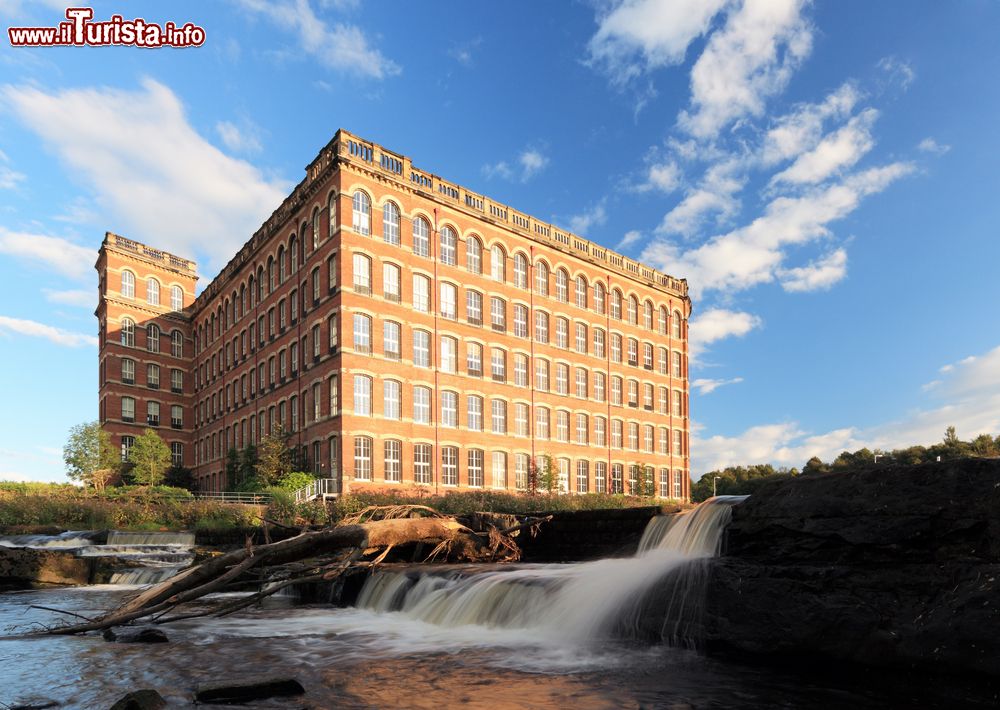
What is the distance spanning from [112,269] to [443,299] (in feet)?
118

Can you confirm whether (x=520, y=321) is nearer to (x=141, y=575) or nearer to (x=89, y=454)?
(x=141, y=575)

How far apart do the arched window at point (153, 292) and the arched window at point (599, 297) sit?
40782mm

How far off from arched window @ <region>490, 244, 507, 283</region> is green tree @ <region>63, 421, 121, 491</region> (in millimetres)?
33589

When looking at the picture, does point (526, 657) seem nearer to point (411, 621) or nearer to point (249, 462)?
point (411, 621)

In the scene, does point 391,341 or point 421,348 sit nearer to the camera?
point 391,341

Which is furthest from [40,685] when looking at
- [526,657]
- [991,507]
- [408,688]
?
[991,507]

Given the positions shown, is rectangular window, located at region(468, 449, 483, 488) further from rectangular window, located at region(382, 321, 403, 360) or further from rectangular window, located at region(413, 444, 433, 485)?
rectangular window, located at region(382, 321, 403, 360)

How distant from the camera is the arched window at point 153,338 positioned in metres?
59.8

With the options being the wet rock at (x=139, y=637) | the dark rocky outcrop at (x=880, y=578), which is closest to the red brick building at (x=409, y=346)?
the wet rock at (x=139, y=637)

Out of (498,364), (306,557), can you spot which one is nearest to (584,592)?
(306,557)

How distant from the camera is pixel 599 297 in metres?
49.4

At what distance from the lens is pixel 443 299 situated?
39.1m

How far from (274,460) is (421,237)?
15.3 metres

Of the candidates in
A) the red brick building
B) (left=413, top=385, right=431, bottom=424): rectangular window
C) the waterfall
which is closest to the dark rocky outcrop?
the waterfall
